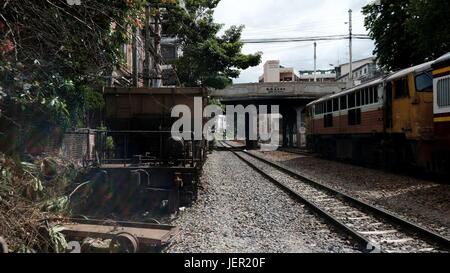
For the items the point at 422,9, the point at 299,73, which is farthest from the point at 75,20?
the point at 299,73

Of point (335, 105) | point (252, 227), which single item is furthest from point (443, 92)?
point (335, 105)

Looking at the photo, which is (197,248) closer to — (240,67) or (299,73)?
(240,67)

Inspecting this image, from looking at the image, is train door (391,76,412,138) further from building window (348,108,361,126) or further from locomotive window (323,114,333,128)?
locomotive window (323,114,333,128)

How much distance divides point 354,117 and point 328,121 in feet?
14.0

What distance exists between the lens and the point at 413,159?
12648 millimetres

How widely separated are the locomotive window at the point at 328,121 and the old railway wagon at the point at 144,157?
12.6 meters

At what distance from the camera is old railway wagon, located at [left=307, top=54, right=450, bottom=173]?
11.4m

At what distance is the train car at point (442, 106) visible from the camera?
9.99 m

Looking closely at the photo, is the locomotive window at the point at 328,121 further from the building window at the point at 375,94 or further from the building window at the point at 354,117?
the building window at the point at 375,94

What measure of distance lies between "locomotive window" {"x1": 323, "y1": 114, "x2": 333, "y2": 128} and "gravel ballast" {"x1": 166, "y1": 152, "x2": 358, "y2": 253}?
11330mm

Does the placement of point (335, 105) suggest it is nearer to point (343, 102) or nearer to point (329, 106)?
point (329, 106)

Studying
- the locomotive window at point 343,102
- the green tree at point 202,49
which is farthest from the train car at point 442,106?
the green tree at point 202,49

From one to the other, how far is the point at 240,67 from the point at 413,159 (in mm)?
16613

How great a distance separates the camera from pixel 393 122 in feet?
44.1
